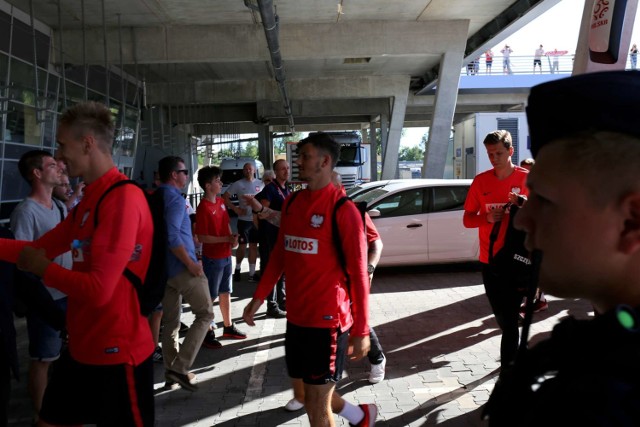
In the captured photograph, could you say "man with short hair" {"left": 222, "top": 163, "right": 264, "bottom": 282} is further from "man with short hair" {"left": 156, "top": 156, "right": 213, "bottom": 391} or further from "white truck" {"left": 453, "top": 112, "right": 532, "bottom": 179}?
"white truck" {"left": 453, "top": 112, "right": 532, "bottom": 179}

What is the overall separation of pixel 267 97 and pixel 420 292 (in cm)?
1941

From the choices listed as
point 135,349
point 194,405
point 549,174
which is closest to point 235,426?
point 194,405

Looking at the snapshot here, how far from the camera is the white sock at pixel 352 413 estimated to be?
3627 millimetres

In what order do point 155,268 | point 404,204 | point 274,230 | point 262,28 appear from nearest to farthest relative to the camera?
point 155,268 → point 274,230 → point 404,204 → point 262,28

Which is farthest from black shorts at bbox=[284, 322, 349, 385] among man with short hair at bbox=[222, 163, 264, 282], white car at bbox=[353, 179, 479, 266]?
white car at bbox=[353, 179, 479, 266]

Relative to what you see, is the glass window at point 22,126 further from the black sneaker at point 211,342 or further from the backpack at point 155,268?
the backpack at point 155,268

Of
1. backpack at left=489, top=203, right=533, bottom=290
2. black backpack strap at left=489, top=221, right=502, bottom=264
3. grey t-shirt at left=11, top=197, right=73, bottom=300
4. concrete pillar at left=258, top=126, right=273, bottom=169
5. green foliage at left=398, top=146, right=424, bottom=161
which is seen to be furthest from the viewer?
green foliage at left=398, top=146, right=424, bottom=161

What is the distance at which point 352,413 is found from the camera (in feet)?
12.0

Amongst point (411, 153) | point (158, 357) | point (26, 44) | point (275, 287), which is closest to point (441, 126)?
point (26, 44)

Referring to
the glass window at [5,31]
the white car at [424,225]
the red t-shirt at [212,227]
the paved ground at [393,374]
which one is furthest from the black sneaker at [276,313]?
the glass window at [5,31]

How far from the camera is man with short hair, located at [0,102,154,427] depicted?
248 cm

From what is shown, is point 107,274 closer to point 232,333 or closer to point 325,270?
point 325,270

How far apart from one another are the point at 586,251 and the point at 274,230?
283 inches

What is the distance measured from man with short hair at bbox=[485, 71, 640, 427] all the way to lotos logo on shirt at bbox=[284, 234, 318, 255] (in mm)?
2446
